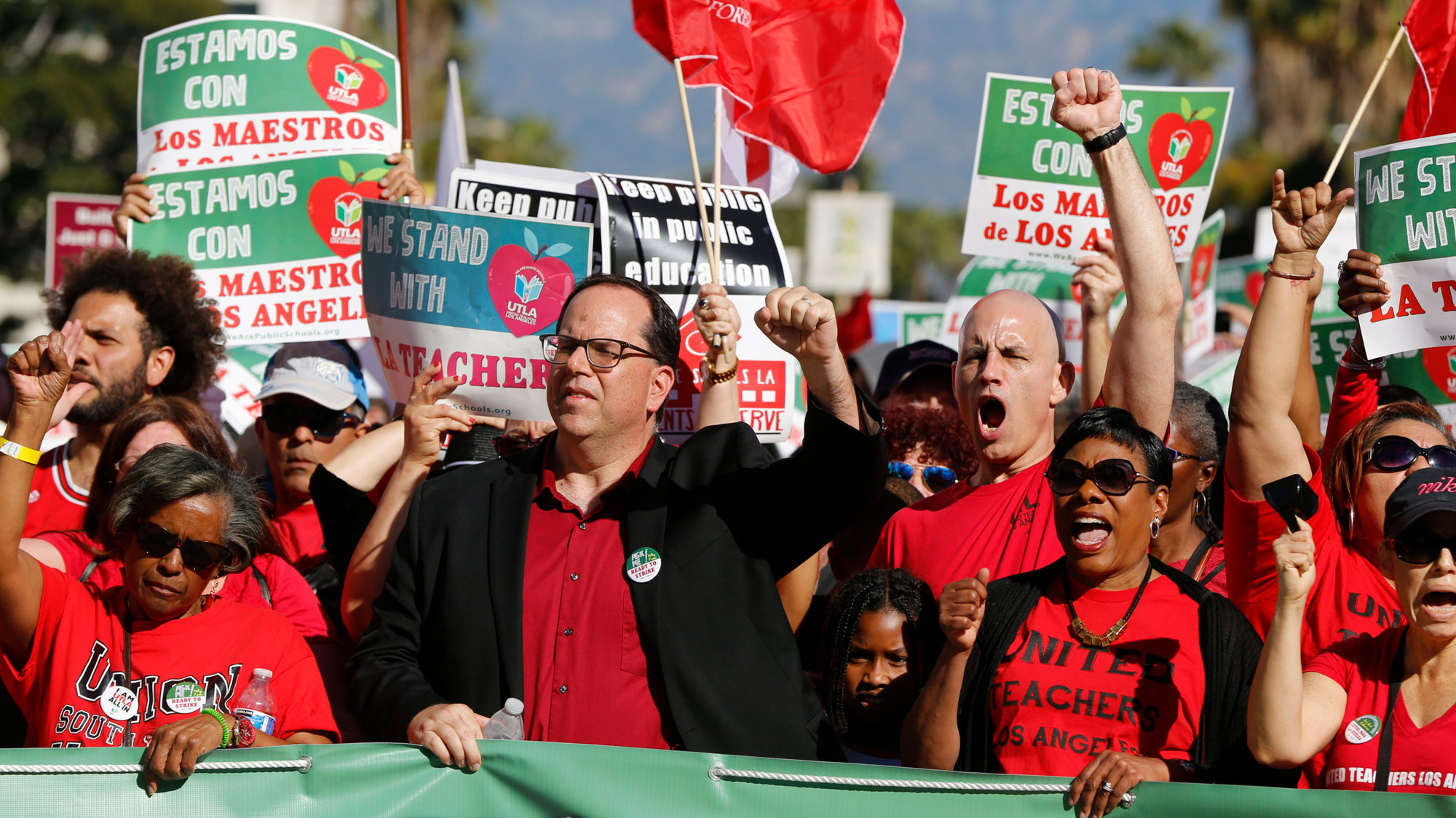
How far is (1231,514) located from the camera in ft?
11.5

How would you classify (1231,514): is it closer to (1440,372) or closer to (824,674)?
(824,674)

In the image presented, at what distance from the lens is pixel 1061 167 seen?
6238 millimetres

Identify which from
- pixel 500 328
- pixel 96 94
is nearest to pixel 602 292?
pixel 500 328

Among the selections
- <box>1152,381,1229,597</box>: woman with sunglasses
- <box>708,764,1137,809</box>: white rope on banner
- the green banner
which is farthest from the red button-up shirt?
<box>1152,381,1229,597</box>: woman with sunglasses

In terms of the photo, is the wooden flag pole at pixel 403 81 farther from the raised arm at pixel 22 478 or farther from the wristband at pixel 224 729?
the wristband at pixel 224 729

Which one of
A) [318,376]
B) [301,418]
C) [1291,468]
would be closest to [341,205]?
[318,376]

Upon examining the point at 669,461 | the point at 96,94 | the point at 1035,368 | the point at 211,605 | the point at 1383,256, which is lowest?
the point at 211,605

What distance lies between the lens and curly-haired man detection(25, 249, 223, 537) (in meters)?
4.75

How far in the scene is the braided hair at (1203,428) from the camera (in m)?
4.42

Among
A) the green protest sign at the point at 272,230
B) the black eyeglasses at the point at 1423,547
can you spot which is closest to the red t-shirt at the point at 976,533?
the black eyeglasses at the point at 1423,547

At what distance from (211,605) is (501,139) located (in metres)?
43.7

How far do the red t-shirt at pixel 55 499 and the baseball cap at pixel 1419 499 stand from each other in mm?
3620

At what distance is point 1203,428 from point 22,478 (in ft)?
10.6

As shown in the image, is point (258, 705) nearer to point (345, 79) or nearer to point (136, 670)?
point (136, 670)
